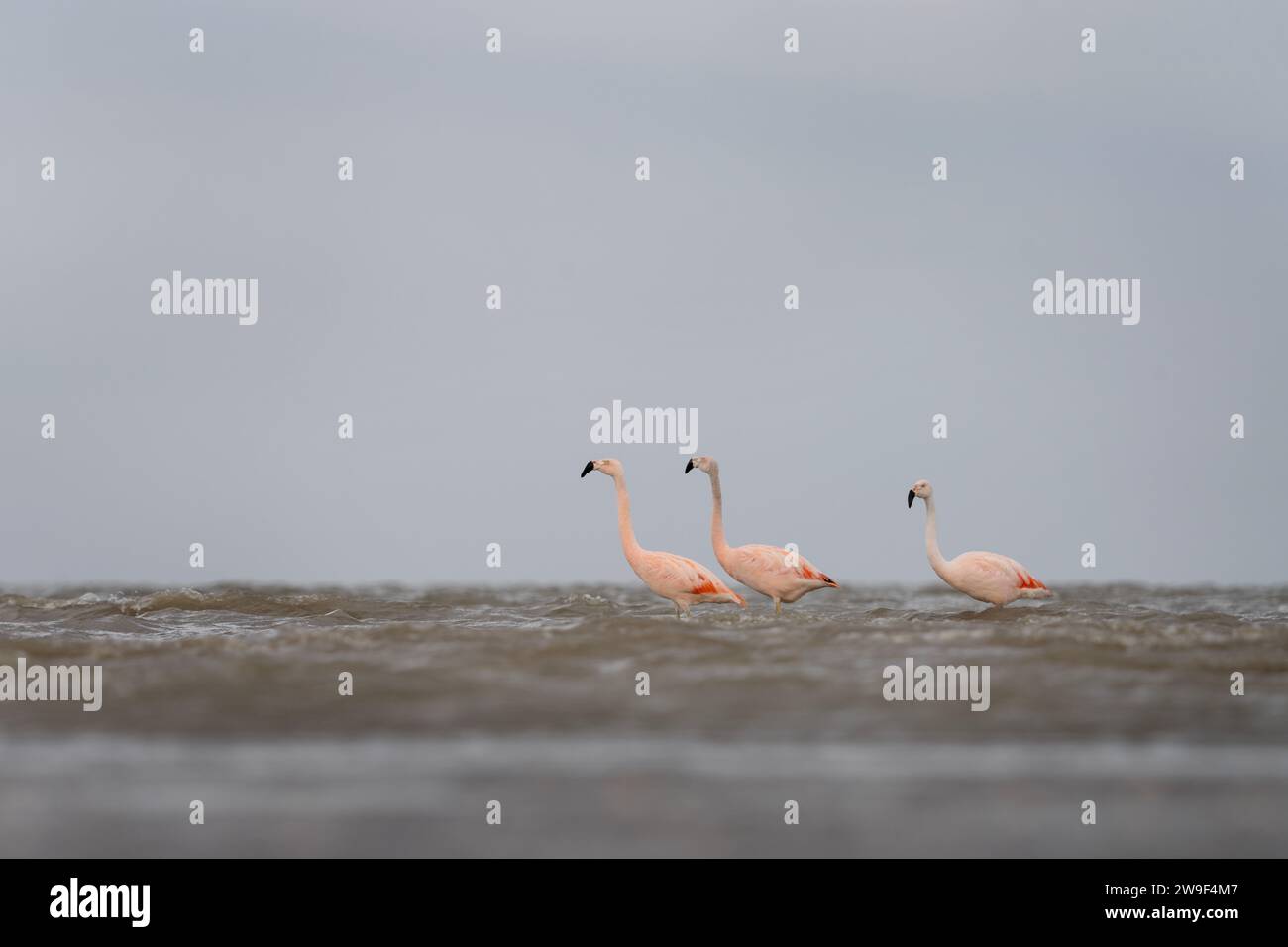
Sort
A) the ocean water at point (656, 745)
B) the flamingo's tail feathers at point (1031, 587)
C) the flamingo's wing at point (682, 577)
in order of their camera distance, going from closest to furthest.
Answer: the ocean water at point (656, 745), the flamingo's wing at point (682, 577), the flamingo's tail feathers at point (1031, 587)

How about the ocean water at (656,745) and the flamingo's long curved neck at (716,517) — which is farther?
the flamingo's long curved neck at (716,517)

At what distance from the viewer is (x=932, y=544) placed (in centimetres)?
1395

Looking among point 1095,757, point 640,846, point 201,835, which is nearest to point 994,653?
point 1095,757

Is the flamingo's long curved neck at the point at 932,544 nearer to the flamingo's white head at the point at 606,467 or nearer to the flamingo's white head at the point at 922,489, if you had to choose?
the flamingo's white head at the point at 922,489

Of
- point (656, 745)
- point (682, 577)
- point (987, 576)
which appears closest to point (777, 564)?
point (682, 577)

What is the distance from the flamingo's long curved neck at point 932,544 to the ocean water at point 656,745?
197 centimetres

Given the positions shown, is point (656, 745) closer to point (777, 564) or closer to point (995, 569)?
point (777, 564)

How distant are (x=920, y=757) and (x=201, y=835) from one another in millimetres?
3489

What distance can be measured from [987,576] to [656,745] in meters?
7.55

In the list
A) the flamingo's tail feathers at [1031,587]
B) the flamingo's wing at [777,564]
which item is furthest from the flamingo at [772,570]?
the flamingo's tail feathers at [1031,587]

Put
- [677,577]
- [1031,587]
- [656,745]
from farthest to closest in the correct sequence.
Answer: [1031,587] < [677,577] < [656,745]

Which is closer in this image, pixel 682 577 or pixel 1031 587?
pixel 682 577

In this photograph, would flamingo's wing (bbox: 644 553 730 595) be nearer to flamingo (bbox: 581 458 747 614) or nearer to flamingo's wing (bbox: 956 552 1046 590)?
flamingo (bbox: 581 458 747 614)

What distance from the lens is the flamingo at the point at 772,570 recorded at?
13281 millimetres
